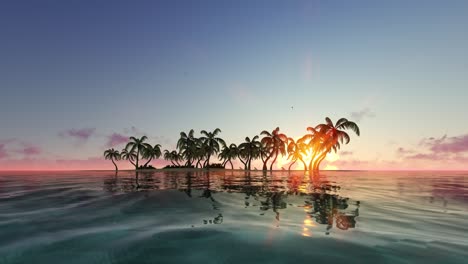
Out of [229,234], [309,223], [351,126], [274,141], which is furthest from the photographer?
[274,141]

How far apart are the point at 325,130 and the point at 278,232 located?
5006 centimetres

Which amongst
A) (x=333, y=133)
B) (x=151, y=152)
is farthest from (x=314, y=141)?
(x=151, y=152)

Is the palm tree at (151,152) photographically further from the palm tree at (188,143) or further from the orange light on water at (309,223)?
A: the orange light on water at (309,223)

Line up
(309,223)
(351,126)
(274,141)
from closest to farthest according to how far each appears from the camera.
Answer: (309,223) < (351,126) < (274,141)

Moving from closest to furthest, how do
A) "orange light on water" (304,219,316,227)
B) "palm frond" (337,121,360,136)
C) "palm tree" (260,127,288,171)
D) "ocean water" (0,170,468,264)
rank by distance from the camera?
1. "ocean water" (0,170,468,264)
2. "orange light on water" (304,219,316,227)
3. "palm frond" (337,121,360,136)
4. "palm tree" (260,127,288,171)

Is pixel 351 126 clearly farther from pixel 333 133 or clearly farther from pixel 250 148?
pixel 250 148

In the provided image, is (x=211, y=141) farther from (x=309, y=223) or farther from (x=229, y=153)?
(x=309, y=223)

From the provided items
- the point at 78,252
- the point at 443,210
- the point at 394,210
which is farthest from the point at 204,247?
the point at 443,210

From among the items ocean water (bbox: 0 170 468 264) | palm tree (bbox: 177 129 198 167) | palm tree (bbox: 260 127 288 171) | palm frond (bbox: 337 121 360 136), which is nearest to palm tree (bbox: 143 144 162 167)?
palm tree (bbox: 177 129 198 167)

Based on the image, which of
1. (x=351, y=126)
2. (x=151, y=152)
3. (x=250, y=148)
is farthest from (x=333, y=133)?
(x=151, y=152)

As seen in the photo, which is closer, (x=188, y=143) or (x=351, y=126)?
(x=351, y=126)

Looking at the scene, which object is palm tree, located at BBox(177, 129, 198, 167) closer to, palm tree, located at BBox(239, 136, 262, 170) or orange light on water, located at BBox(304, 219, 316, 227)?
palm tree, located at BBox(239, 136, 262, 170)

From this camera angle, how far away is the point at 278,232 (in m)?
5.92

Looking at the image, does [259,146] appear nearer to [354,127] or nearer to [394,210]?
[354,127]
